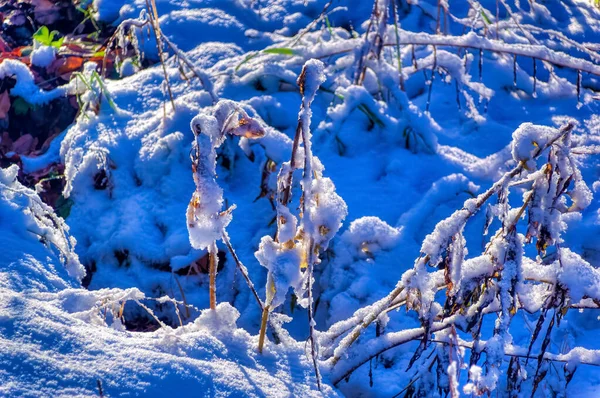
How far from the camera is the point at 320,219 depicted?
40.6 inches

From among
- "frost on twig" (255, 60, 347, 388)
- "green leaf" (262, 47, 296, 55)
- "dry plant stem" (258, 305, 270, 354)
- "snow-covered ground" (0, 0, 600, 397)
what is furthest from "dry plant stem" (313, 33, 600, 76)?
"dry plant stem" (258, 305, 270, 354)

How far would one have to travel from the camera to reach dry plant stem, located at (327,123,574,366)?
104cm

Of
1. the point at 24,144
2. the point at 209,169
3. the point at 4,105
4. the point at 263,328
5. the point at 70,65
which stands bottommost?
the point at 263,328

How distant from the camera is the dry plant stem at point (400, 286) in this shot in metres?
1.04

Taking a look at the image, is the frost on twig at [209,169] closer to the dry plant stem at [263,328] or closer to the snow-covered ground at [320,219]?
the snow-covered ground at [320,219]

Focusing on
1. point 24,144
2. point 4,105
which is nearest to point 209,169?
point 24,144

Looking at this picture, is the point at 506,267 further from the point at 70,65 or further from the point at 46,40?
the point at 46,40

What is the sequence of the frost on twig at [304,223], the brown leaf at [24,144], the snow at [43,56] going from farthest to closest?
the snow at [43,56], the brown leaf at [24,144], the frost on twig at [304,223]

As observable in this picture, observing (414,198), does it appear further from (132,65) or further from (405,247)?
(132,65)

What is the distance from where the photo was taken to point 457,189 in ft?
6.46

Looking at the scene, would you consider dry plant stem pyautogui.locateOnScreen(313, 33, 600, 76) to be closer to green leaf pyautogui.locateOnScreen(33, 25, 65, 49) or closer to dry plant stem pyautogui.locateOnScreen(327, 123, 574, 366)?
dry plant stem pyautogui.locateOnScreen(327, 123, 574, 366)

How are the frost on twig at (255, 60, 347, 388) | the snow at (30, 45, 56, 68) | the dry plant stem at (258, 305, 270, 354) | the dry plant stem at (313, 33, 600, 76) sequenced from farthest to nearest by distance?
the snow at (30, 45, 56, 68), the dry plant stem at (313, 33, 600, 76), the dry plant stem at (258, 305, 270, 354), the frost on twig at (255, 60, 347, 388)

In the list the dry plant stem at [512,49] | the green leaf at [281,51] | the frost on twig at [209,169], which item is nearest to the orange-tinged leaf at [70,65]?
the green leaf at [281,51]

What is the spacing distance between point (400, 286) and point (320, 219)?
25 centimetres
